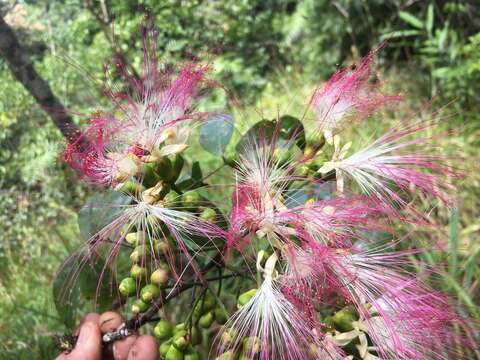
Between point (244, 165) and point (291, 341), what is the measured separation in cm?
32

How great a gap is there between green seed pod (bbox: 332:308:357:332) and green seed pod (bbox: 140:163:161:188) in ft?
1.26

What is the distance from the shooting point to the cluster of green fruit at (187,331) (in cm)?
71

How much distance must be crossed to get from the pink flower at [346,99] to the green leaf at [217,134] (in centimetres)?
21

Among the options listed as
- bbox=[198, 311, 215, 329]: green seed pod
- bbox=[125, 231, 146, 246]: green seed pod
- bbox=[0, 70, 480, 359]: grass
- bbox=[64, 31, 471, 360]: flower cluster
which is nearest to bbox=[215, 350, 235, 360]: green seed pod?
bbox=[64, 31, 471, 360]: flower cluster

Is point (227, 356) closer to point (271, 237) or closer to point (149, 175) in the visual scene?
point (271, 237)

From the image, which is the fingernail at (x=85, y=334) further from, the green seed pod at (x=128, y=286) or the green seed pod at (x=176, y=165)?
the green seed pod at (x=176, y=165)

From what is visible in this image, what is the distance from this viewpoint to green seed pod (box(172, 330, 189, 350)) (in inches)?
27.6

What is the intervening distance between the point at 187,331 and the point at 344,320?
0.26m

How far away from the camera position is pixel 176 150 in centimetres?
77

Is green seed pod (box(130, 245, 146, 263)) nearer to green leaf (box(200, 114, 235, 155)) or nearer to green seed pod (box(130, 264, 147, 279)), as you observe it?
green seed pod (box(130, 264, 147, 279))

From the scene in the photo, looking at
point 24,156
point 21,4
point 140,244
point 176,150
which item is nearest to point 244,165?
point 176,150

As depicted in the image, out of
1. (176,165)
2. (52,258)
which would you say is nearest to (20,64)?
(176,165)

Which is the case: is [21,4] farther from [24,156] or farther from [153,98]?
[153,98]

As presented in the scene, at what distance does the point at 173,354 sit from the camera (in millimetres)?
705
